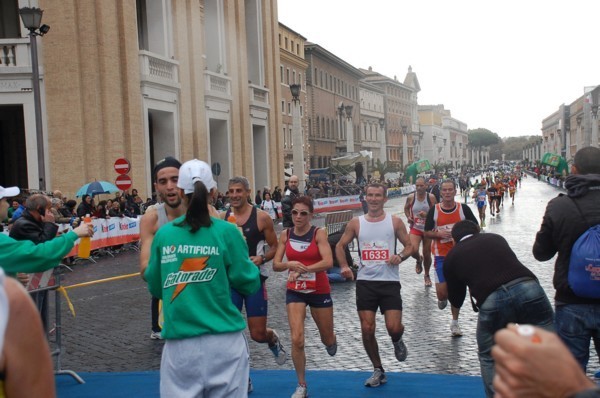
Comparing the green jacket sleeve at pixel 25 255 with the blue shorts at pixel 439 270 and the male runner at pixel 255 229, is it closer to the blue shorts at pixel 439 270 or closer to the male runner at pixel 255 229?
the male runner at pixel 255 229

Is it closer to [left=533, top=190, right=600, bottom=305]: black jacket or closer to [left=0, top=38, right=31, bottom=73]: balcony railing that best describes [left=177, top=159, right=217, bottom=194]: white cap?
[left=533, top=190, right=600, bottom=305]: black jacket

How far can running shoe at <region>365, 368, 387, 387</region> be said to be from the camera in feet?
22.7

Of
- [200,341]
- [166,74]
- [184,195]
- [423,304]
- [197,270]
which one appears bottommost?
[423,304]

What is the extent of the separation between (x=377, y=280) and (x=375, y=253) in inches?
10.2

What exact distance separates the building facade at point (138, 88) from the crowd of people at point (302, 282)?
13207 mm

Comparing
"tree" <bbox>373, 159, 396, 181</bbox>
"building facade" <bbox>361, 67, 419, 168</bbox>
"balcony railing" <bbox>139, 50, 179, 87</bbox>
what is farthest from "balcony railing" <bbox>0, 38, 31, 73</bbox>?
"building facade" <bbox>361, 67, 419, 168</bbox>

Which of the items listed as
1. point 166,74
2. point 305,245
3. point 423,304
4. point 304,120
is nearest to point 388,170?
point 304,120

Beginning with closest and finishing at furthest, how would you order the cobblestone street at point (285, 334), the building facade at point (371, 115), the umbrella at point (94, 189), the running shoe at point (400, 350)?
the running shoe at point (400, 350) < the cobblestone street at point (285, 334) < the umbrella at point (94, 189) < the building facade at point (371, 115)

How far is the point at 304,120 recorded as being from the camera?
2835 inches

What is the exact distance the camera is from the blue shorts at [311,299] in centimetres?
691

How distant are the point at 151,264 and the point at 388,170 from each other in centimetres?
7123

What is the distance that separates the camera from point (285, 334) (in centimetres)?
955

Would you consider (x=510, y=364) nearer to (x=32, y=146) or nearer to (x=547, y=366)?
(x=547, y=366)

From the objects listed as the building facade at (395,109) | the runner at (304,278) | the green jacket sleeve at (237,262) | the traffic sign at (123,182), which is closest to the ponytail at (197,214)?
the green jacket sleeve at (237,262)
